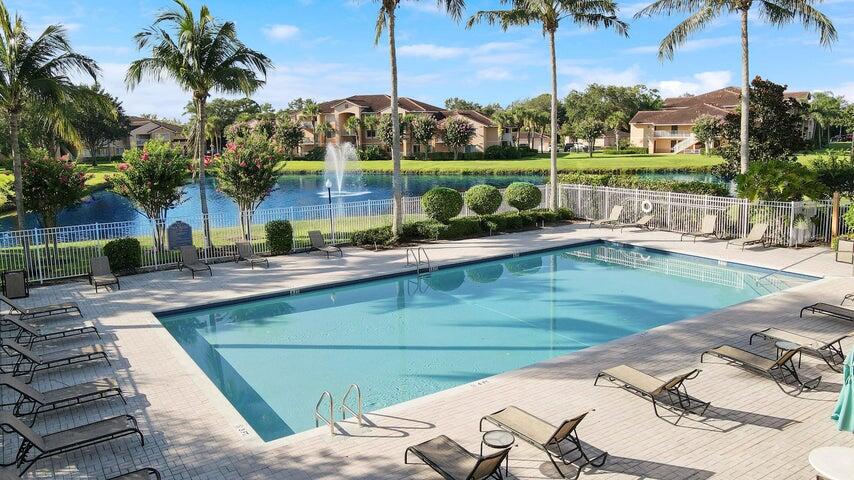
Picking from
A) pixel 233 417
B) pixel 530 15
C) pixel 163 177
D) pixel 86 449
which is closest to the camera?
pixel 86 449

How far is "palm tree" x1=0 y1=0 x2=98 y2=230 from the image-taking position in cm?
1720

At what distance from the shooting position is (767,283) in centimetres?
1658

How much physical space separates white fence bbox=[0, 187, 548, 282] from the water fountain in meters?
21.3

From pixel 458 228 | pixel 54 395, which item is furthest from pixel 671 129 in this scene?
pixel 54 395

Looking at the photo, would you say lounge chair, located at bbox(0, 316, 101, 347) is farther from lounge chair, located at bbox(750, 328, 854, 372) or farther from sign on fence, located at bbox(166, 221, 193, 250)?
lounge chair, located at bbox(750, 328, 854, 372)

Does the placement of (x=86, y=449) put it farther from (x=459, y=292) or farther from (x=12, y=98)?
(x=12, y=98)

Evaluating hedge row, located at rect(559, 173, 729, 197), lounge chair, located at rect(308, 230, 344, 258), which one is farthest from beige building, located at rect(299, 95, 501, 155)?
lounge chair, located at rect(308, 230, 344, 258)

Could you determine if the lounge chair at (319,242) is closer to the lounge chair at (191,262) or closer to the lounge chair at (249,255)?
the lounge chair at (249,255)

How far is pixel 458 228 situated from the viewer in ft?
74.9

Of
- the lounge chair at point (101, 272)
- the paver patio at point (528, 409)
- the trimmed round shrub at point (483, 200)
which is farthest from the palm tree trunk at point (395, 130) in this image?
the paver patio at point (528, 409)

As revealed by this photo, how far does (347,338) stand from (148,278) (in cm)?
748

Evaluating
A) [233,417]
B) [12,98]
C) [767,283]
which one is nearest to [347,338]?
[233,417]

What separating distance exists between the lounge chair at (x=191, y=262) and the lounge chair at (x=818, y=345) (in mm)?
13936

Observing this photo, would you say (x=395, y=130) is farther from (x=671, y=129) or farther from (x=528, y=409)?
(x=671, y=129)
